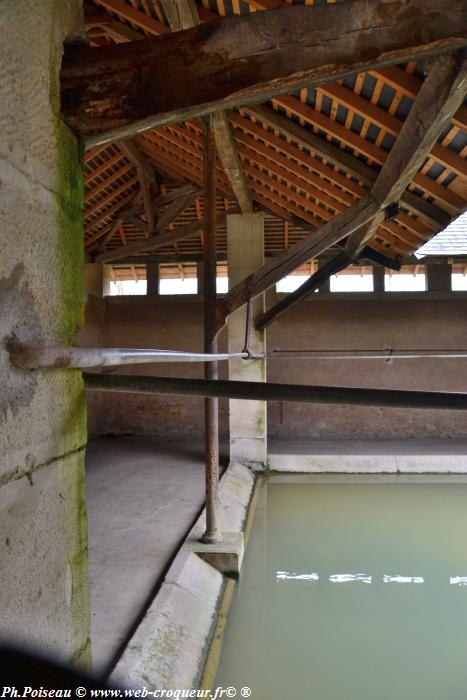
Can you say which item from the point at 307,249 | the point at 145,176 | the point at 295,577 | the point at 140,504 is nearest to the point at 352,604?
the point at 295,577

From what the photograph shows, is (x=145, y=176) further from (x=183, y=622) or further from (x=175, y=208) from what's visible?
(x=183, y=622)

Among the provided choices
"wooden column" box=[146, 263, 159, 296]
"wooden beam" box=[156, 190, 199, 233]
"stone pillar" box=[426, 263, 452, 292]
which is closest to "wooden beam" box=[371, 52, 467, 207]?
"wooden beam" box=[156, 190, 199, 233]

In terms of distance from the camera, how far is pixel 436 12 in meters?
1.51

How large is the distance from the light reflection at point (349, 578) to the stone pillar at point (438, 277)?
761 cm

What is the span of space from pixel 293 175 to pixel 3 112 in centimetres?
566

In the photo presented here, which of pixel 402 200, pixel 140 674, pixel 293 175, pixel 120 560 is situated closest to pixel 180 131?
pixel 293 175

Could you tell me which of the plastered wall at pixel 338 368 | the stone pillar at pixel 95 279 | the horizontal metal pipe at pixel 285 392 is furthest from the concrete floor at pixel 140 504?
the stone pillar at pixel 95 279

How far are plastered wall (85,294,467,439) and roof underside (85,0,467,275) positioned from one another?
7.21 ft

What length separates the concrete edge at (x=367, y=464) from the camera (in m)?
8.38

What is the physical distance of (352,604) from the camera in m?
4.23

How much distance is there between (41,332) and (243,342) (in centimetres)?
685

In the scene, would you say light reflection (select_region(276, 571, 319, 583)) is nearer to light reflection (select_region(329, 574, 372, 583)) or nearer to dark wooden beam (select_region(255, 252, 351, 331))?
light reflection (select_region(329, 574, 372, 583))

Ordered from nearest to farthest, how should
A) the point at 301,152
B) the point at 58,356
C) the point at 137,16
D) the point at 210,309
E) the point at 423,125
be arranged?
the point at 58,356, the point at 423,125, the point at 137,16, the point at 210,309, the point at 301,152

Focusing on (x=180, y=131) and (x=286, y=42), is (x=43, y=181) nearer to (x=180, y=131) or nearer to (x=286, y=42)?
(x=286, y=42)
